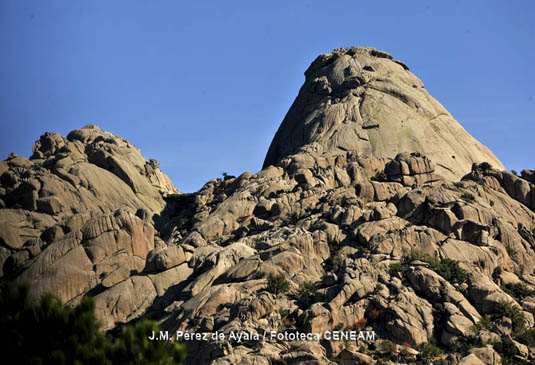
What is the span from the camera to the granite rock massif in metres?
73.6

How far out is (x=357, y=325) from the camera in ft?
243

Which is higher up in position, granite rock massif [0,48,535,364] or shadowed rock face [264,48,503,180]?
Result: shadowed rock face [264,48,503,180]

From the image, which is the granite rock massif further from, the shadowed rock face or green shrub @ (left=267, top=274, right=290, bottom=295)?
the shadowed rock face

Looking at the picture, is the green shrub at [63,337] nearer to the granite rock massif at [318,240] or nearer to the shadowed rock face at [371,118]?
the granite rock massif at [318,240]

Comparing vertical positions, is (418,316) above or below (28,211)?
below

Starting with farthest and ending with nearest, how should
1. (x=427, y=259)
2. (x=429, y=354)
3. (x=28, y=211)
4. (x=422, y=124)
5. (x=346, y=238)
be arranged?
(x=422, y=124) < (x=28, y=211) < (x=346, y=238) < (x=427, y=259) < (x=429, y=354)

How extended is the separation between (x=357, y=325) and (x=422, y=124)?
62563mm

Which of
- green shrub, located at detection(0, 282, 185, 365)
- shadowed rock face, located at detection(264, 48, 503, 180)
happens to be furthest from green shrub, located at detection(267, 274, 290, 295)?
shadowed rock face, located at detection(264, 48, 503, 180)

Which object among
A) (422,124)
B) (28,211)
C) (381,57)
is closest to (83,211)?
(28,211)

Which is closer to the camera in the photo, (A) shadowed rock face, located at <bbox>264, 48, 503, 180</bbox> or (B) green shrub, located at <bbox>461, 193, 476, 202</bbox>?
(B) green shrub, located at <bbox>461, 193, 476, 202</bbox>

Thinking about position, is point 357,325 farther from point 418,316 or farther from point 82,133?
point 82,133

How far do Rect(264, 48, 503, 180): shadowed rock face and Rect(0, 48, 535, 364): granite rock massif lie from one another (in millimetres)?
378

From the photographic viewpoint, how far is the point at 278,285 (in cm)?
7956

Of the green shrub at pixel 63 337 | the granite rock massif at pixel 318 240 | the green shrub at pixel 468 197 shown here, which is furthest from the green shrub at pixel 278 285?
the green shrub at pixel 63 337
